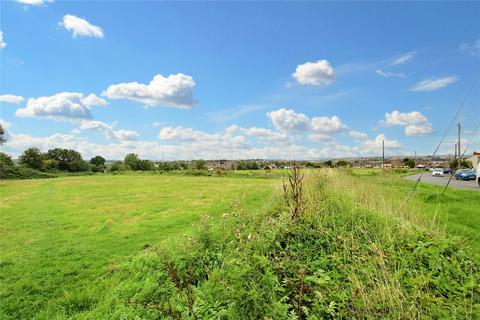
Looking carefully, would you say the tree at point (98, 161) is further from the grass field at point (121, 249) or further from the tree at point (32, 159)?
the grass field at point (121, 249)

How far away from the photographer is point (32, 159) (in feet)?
218

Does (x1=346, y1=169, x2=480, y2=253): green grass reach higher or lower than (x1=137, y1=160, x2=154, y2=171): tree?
lower

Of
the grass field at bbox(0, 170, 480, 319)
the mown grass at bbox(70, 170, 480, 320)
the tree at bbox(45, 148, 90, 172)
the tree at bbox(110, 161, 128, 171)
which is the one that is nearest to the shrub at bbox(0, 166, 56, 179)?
the tree at bbox(45, 148, 90, 172)

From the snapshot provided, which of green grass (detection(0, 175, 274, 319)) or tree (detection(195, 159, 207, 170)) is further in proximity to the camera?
tree (detection(195, 159, 207, 170))

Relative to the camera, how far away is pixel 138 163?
93625 mm

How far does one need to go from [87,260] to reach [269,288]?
5.14 metres

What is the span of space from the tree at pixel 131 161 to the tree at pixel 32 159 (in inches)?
1004

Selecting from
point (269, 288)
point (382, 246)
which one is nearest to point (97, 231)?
point (269, 288)

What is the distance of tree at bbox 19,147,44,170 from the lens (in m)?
65.9

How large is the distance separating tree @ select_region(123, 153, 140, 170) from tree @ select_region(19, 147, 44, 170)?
2549 centimetres

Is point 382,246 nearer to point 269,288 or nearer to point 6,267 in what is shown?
point 269,288

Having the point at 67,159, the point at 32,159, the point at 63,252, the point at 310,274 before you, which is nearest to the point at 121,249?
the point at 63,252

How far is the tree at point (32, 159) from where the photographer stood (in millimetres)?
65938

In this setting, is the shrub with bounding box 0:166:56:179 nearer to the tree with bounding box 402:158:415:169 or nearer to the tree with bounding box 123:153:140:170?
the tree with bounding box 123:153:140:170
